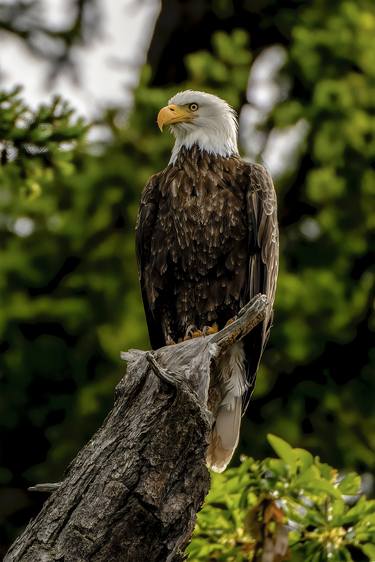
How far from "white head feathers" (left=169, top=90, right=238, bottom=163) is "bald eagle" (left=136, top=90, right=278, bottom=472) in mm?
78

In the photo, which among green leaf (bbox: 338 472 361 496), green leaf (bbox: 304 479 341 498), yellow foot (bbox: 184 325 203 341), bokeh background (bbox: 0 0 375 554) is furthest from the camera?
bokeh background (bbox: 0 0 375 554)

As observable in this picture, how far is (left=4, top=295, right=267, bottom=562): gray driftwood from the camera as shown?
4.39m

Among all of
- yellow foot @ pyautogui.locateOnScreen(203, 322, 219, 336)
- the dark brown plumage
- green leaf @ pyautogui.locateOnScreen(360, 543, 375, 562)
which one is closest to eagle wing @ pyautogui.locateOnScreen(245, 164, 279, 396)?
the dark brown plumage

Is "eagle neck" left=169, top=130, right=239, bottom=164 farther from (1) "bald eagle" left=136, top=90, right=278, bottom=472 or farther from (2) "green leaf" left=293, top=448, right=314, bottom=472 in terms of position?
(2) "green leaf" left=293, top=448, right=314, bottom=472

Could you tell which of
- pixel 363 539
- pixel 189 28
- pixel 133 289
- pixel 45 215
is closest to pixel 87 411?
pixel 133 289

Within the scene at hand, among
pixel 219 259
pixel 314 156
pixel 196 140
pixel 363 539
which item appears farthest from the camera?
pixel 314 156

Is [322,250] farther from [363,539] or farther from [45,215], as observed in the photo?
[363,539]

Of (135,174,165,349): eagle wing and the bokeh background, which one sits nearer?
(135,174,165,349): eagle wing

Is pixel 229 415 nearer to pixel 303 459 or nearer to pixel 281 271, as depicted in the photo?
pixel 303 459

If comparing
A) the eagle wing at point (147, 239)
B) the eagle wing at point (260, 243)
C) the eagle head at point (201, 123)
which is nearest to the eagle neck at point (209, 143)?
the eagle head at point (201, 123)

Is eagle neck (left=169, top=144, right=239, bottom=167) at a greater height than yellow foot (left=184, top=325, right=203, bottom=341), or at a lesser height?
greater

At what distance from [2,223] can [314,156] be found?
128 inches

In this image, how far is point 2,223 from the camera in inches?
513

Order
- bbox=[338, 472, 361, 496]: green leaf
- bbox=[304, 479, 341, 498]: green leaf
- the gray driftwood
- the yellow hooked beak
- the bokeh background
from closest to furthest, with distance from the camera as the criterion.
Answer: the gray driftwood, bbox=[304, 479, 341, 498]: green leaf, bbox=[338, 472, 361, 496]: green leaf, the yellow hooked beak, the bokeh background
